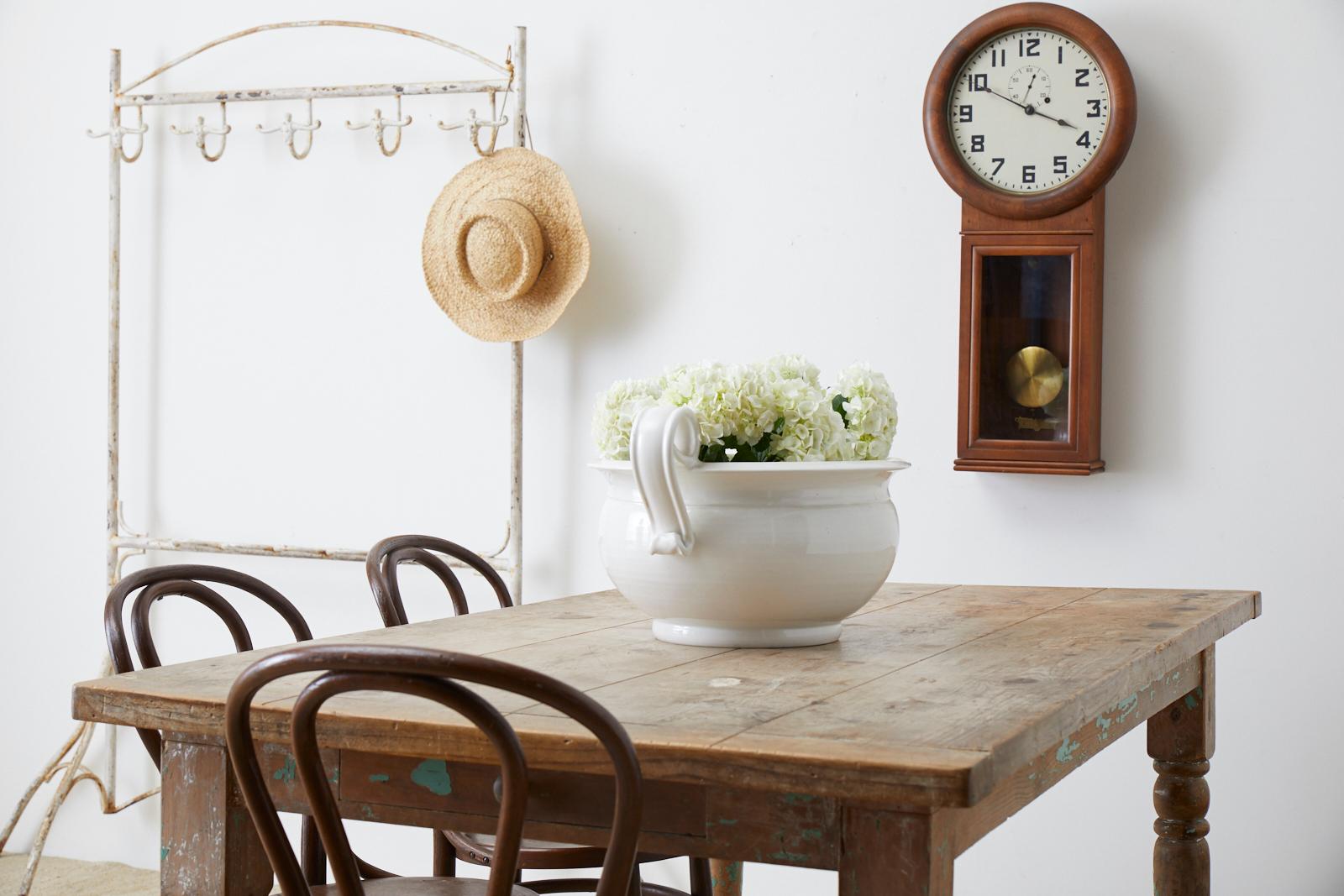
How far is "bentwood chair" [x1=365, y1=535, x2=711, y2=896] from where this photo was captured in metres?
1.97

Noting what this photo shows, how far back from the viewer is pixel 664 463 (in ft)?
4.86

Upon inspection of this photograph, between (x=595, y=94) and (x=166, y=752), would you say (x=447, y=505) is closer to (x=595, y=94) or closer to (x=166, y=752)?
(x=595, y=94)

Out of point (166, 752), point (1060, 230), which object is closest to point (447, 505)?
point (1060, 230)

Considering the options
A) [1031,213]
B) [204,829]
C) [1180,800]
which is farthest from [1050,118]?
[204,829]

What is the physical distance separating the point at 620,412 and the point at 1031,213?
1.32 meters

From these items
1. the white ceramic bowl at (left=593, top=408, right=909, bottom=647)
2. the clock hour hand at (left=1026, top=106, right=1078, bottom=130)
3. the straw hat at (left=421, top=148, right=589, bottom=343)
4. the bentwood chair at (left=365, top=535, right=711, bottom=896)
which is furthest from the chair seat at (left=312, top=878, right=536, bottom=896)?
the clock hour hand at (left=1026, top=106, right=1078, bottom=130)

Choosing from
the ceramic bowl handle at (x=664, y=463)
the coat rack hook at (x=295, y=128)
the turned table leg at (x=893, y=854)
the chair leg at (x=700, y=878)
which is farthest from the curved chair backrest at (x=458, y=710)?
the coat rack hook at (x=295, y=128)

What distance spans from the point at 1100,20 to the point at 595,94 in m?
1.04

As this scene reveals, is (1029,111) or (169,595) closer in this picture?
(169,595)

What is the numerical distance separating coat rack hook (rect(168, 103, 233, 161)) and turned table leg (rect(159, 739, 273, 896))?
215 centimetres

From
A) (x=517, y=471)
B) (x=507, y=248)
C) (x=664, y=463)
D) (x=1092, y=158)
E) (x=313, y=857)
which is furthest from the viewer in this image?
(x=517, y=471)

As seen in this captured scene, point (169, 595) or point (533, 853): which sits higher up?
point (169, 595)

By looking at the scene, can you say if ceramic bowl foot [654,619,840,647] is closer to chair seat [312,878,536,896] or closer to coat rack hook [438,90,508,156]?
chair seat [312,878,536,896]

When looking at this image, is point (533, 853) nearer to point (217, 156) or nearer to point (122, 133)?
point (217, 156)
